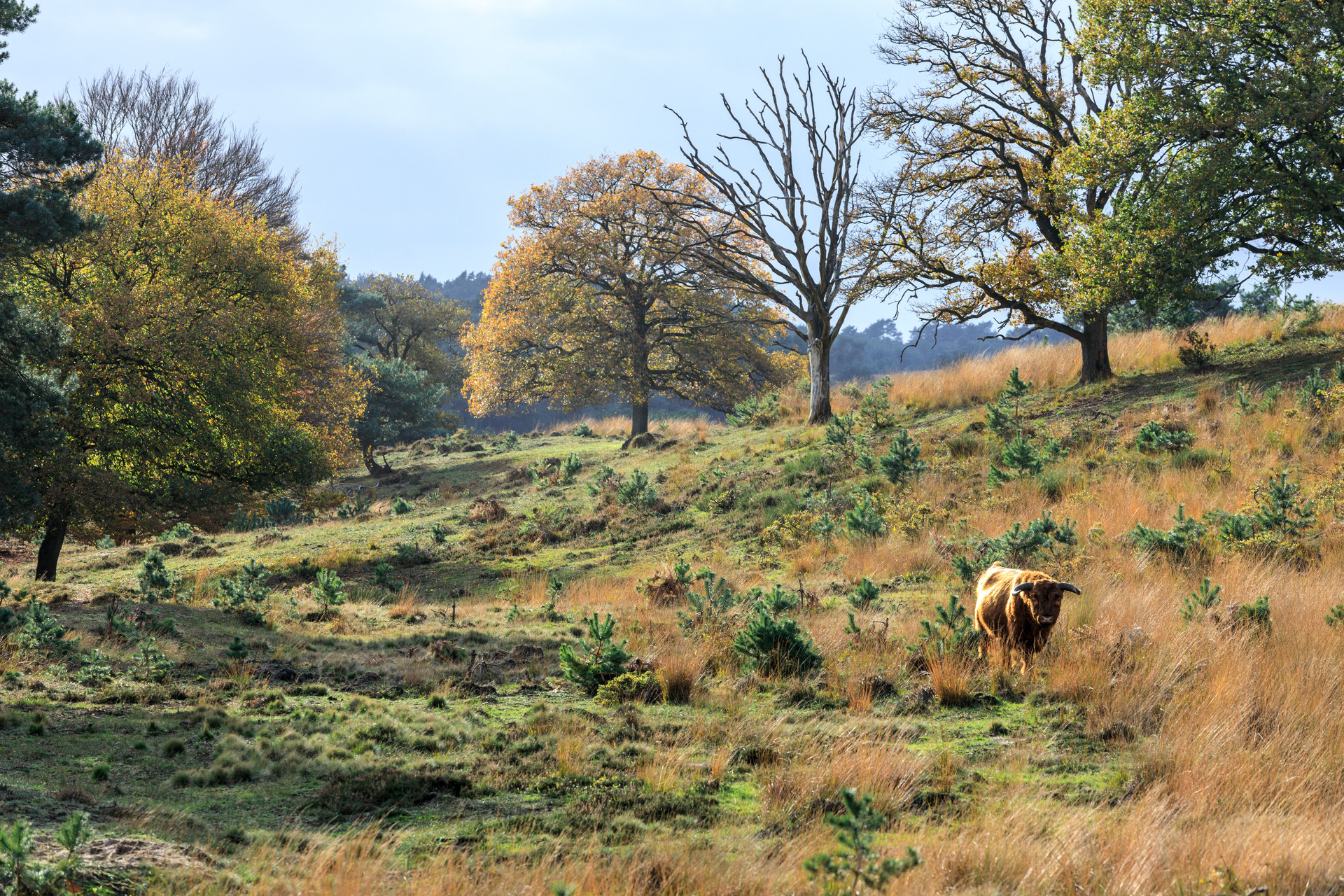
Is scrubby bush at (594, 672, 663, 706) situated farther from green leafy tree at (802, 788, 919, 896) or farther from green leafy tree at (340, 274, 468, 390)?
green leafy tree at (340, 274, 468, 390)

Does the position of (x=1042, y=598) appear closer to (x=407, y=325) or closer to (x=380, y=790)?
(x=380, y=790)

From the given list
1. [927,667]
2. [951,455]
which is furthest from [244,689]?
[951,455]

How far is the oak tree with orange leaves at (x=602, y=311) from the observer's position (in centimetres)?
3033

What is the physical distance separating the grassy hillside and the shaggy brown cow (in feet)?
0.64

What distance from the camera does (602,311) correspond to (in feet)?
105

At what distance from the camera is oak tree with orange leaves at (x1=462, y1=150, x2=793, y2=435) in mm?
30328

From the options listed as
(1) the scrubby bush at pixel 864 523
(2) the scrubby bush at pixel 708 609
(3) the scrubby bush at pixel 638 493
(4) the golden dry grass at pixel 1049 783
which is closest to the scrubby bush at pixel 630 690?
(4) the golden dry grass at pixel 1049 783

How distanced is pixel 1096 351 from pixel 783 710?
15.8 meters

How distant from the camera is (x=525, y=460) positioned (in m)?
30.7

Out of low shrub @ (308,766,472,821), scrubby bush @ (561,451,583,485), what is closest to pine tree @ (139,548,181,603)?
low shrub @ (308,766,472,821)

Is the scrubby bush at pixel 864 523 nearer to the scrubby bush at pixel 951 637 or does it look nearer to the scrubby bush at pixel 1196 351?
the scrubby bush at pixel 951 637

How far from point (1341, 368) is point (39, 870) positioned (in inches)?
656

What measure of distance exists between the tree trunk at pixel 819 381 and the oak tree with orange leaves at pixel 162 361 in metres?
12.3

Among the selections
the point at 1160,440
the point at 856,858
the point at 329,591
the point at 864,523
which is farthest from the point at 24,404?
the point at 1160,440
